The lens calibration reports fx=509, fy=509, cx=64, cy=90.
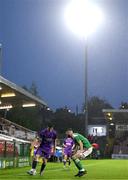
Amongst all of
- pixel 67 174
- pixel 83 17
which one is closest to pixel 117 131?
pixel 83 17

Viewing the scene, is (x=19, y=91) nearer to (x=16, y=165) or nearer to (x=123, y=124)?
(x=16, y=165)

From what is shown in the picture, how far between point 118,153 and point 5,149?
4045 cm

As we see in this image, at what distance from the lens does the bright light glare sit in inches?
1768

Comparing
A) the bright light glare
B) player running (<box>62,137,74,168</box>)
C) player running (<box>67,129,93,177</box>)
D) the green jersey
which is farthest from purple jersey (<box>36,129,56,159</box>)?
the bright light glare

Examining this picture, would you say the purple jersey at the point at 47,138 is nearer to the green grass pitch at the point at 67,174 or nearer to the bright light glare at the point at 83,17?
the green grass pitch at the point at 67,174

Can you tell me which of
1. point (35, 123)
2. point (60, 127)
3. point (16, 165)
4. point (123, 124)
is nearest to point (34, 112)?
point (35, 123)

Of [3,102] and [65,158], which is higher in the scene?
[3,102]

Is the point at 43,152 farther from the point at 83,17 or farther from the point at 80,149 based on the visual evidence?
the point at 83,17

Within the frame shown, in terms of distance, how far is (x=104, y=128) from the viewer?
3014 inches

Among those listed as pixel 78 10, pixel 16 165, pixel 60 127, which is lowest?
pixel 16 165

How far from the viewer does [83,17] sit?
4634cm

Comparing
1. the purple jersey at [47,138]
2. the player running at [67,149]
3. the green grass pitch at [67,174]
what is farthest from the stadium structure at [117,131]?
the purple jersey at [47,138]

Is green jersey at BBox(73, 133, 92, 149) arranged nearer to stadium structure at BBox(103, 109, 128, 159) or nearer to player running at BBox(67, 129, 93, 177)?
player running at BBox(67, 129, 93, 177)

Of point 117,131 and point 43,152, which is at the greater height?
point 117,131
